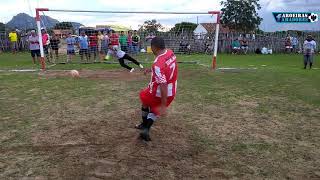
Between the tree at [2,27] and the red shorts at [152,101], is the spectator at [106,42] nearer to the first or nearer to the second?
the tree at [2,27]

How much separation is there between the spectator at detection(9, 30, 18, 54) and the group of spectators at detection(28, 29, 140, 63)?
8.30m

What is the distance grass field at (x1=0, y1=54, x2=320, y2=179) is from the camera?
5184 millimetres

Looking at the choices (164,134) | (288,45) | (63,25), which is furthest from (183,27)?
(164,134)

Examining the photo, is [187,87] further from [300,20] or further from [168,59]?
[300,20]

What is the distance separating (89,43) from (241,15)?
22269mm

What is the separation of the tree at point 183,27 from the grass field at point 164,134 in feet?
33.9

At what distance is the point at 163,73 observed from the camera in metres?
5.66

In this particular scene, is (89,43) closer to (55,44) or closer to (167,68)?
(55,44)

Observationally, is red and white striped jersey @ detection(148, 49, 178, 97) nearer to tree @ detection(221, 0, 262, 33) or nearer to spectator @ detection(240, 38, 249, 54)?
spectator @ detection(240, 38, 249, 54)

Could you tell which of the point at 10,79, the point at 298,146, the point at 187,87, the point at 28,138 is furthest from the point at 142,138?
the point at 10,79

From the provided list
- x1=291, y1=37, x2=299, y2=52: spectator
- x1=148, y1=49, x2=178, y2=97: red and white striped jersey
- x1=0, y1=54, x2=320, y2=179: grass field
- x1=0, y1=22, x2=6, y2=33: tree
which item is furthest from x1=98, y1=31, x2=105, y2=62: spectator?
x1=291, y1=37, x2=299, y2=52: spectator

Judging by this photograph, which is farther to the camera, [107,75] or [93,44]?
[93,44]

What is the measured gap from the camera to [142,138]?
6.23 m

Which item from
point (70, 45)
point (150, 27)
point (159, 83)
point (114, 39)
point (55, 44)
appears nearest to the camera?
point (159, 83)
